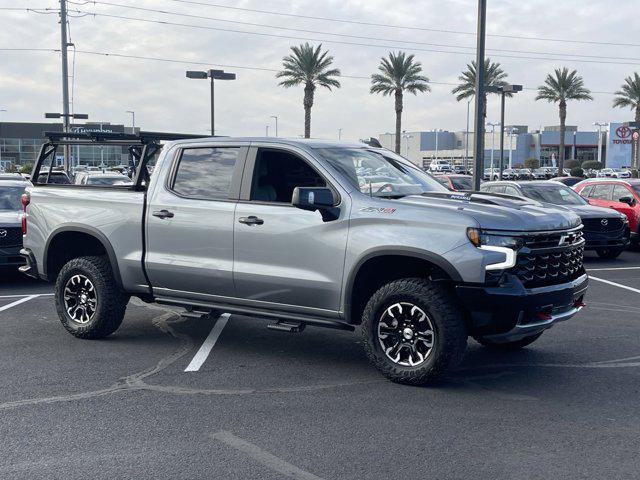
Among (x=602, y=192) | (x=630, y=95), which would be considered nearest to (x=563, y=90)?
(x=630, y=95)

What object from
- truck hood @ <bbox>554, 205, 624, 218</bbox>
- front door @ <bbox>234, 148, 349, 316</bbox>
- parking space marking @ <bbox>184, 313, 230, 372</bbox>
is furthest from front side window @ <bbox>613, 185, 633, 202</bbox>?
front door @ <bbox>234, 148, 349, 316</bbox>

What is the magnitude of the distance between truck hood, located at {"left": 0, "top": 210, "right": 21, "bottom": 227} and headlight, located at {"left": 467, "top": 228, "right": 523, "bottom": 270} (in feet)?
28.0

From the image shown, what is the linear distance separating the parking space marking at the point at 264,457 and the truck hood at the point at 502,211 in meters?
2.42

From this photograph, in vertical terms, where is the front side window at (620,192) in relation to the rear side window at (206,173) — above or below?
below

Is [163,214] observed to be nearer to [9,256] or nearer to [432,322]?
[432,322]

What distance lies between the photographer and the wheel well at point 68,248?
8695 millimetres

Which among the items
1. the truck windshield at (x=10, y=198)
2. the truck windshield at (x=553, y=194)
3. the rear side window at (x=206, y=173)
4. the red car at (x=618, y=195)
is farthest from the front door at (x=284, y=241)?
the red car at (x=618, y=195)

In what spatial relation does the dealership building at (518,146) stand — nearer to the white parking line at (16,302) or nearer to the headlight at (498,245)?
the white parking line at (16,302)

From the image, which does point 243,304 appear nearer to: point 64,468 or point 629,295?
point 64,468

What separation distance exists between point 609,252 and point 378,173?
1097 cm

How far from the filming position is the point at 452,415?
581cm

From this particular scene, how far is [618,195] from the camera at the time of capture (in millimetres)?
18203

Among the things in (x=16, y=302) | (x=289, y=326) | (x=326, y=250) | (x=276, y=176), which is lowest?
(x=16, y=302)

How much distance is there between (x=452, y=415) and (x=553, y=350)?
2.53m
